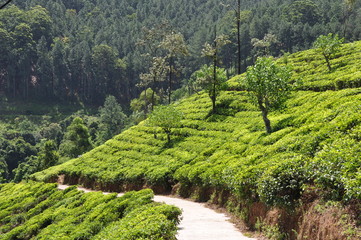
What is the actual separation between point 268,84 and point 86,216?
14.5 metres

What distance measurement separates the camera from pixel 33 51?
121750 mm

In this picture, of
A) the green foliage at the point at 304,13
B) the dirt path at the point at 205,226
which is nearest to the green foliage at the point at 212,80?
the dirt path at the point at 205,226

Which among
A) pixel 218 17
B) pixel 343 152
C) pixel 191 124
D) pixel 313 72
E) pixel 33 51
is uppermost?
pixel 218 17

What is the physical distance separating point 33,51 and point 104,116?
56385 millimetres

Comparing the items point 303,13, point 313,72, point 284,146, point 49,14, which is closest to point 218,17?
point 303,13

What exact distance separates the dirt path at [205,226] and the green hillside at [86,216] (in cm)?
111

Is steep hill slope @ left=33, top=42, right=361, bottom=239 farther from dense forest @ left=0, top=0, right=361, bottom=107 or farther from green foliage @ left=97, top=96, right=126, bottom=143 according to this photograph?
dense forest @ left=0, top=0, right=361, bottom=107

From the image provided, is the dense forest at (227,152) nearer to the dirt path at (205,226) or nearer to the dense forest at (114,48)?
the dirt path at (205,226)

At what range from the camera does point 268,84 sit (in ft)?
73.9

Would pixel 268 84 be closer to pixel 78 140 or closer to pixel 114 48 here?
pixel 78 140

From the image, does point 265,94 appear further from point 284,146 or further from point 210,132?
point 210,132

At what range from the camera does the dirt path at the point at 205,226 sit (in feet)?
41.9

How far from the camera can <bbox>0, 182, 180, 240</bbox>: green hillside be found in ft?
38.3

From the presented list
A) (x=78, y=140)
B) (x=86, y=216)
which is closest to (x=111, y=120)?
(x=78, y=140)
